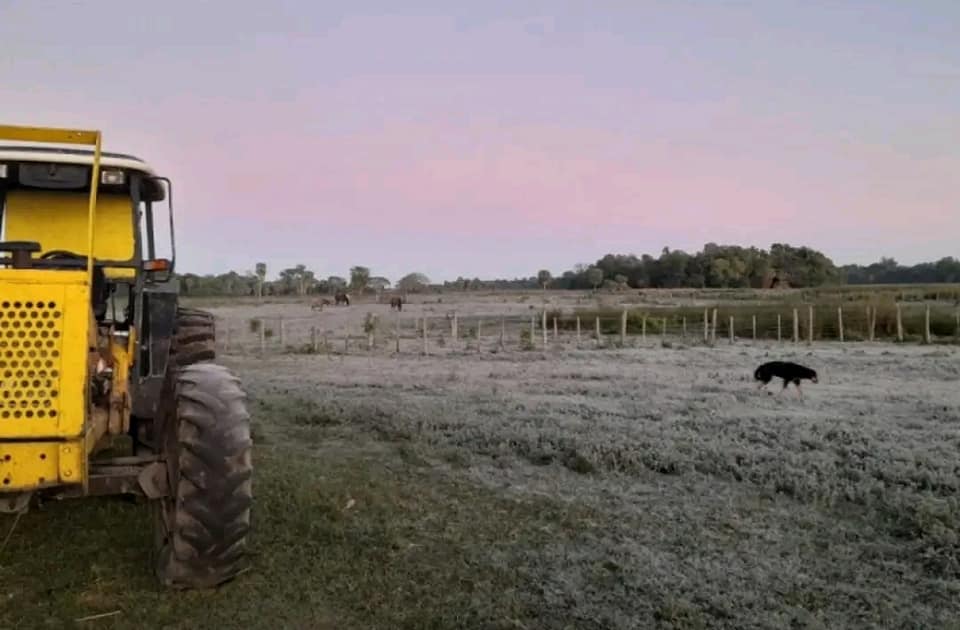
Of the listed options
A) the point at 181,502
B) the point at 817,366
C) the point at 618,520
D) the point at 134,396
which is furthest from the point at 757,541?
the point at 817,366

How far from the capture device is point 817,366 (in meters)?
19.3

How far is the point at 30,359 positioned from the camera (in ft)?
13.0

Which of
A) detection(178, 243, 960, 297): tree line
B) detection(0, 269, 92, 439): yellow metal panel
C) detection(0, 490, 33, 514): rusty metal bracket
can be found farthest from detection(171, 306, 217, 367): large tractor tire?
detection(178, 243, 960, 297): tree line

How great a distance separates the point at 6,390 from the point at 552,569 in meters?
3.15

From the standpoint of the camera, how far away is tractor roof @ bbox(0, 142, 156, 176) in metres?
6.02

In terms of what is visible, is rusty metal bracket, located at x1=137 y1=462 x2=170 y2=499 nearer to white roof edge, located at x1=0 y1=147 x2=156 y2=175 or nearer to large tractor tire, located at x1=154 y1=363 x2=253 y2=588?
large tractor tire, located at x1=154 y1=363 x2=253 y2=588

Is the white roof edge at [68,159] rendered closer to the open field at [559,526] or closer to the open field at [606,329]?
the open field at [559,526]

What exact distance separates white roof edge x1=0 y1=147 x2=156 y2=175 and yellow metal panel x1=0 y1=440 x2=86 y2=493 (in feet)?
8.62

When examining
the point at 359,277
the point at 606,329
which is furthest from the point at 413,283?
the point at 606,329

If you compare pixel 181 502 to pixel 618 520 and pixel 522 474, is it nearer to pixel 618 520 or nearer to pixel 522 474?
pixel 618 520

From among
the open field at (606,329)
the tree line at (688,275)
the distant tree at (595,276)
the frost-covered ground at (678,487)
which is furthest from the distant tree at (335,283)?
the frost-covered ground at (678,487)

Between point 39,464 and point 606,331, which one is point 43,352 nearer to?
point 39,464

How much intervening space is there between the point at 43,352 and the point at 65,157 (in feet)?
9.21

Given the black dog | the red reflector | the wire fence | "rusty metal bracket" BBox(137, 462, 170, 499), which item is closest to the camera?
"rusty metal bracket" BBox(137, 462, 170, 499)
